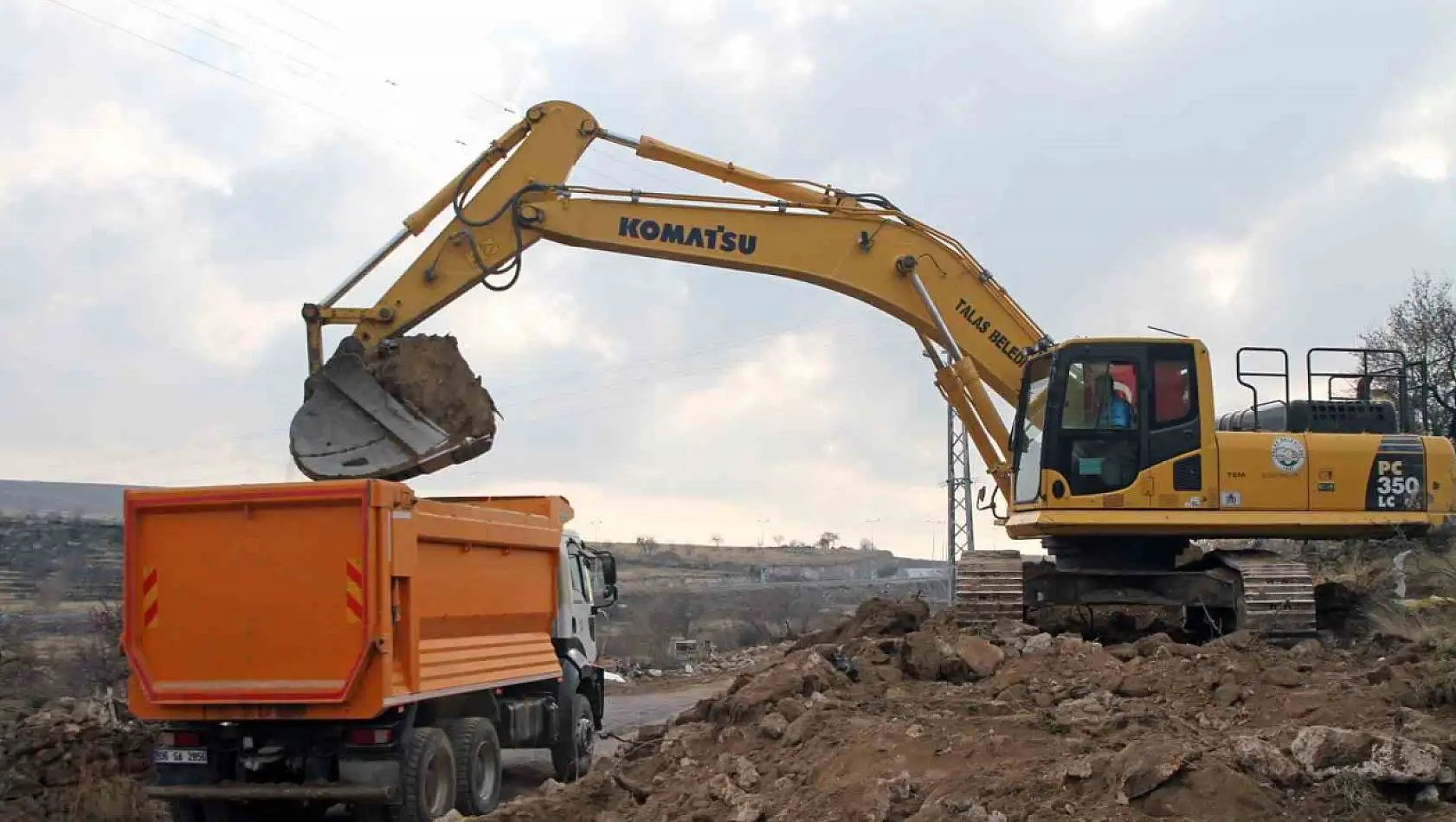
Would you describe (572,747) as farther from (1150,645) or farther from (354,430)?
(1150,645)

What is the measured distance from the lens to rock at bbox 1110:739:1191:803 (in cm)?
654

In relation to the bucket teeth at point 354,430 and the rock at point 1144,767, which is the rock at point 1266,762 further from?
the bucket teeth at point 354,430

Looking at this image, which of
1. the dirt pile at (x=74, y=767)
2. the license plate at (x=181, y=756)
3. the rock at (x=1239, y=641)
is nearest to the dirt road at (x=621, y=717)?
the dirt pile at (x=74, y=767)

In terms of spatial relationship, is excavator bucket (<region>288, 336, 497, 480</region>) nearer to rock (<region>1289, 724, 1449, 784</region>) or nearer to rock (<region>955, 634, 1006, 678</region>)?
rock (<region>955, 634, 1006, 678</region>)

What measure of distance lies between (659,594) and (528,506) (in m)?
30.4

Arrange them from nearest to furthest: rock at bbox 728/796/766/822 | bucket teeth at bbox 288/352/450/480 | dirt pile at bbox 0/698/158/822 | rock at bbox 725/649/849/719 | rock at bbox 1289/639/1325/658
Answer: rock at bbox 728/796/766/822 → rock at bbox 725/649/849/719 → dirt pile at bbox 0/698/158/822 → rock at bbox 1289/639/1325/658 → bucket teeth at bbox 288/352/450/480

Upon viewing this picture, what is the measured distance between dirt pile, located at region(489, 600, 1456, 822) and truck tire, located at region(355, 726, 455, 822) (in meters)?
0.87

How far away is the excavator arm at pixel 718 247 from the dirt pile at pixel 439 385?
1.22 feet

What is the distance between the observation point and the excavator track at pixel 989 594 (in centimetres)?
1335

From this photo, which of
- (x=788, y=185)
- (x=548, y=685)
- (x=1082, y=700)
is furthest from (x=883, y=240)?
(x=1082, y=700)

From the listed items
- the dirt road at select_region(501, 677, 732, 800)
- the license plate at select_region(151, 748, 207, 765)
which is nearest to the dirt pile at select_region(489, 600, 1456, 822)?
the license plate at select_region(151, 748, 207, 765)

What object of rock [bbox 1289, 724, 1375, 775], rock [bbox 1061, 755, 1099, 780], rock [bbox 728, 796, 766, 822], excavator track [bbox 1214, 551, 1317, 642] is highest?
excavator track [bbox 1214, 551, 1317, 642]

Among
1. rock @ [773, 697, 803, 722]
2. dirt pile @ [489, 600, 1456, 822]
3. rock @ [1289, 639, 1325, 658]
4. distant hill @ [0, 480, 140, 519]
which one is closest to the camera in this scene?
dirt pile @ [489, 600, 1456, 822]

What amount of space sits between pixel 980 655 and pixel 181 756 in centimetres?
588
